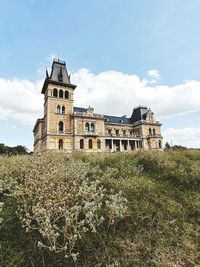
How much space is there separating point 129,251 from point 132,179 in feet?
5.38

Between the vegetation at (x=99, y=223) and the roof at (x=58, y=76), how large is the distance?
116 feet

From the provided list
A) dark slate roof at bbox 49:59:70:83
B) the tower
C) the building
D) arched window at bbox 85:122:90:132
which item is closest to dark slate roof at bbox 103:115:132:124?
the building

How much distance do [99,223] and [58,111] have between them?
35155 millimetres

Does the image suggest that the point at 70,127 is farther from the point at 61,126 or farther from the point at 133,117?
the point at 133,117

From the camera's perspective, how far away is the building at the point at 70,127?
3494 centimetres

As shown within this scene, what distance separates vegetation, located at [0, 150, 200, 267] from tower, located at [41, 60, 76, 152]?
3089cm

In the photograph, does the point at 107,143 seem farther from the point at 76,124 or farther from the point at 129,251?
the point at 129,251

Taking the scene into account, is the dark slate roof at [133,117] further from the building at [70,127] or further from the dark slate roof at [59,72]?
the dark slate roof at [59,72]

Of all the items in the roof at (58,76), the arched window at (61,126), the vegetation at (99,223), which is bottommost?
the vegetation at (99,223)

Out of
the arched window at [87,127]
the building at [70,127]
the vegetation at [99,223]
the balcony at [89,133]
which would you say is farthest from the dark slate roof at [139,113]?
the vegetation at [99,223]

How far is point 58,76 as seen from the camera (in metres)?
38.2

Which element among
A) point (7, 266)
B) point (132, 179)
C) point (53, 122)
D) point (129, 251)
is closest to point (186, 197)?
point (132, 179)

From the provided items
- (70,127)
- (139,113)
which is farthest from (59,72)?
(139,113)

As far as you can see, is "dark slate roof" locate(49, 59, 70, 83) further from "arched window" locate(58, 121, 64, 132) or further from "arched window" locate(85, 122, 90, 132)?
"arched window" locate(85, 122, 90, 132)
